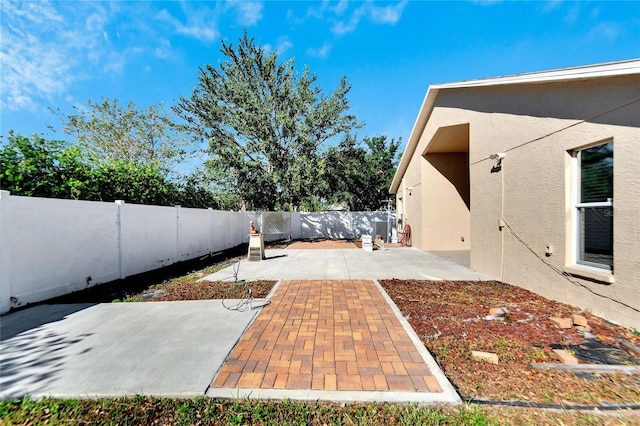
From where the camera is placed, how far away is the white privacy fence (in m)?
4.29

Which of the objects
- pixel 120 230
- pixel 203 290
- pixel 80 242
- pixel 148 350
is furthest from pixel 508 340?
pixel 120 230

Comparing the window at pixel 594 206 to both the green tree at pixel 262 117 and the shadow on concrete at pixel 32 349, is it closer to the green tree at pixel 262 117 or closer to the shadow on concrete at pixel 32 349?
the shadow on concrete at pixel 32 349

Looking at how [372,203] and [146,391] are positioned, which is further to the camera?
[372,203]

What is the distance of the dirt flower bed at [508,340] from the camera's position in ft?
7.63

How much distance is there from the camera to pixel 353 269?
24.7 ft

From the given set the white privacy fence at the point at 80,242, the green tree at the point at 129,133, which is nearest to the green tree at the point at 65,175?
the white privacy fence at the point at 80,242

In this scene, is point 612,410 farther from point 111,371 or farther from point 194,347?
point 111,371

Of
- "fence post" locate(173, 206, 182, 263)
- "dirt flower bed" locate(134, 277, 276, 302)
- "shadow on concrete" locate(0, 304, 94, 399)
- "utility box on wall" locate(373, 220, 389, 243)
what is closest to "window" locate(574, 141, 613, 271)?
"dirt flower bed" locate(134, 277, 276, 302)

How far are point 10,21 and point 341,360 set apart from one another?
11.3 m

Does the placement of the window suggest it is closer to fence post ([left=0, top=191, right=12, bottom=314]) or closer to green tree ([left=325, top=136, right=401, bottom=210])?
fence post ([left=0, top=191, right=12, bottom=314])

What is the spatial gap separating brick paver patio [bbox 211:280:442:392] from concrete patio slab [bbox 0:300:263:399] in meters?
0.31

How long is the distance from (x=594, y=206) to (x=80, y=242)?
31.9 ft

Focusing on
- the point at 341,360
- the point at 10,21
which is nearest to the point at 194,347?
the point at 341,360

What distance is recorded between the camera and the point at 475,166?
7078mm
